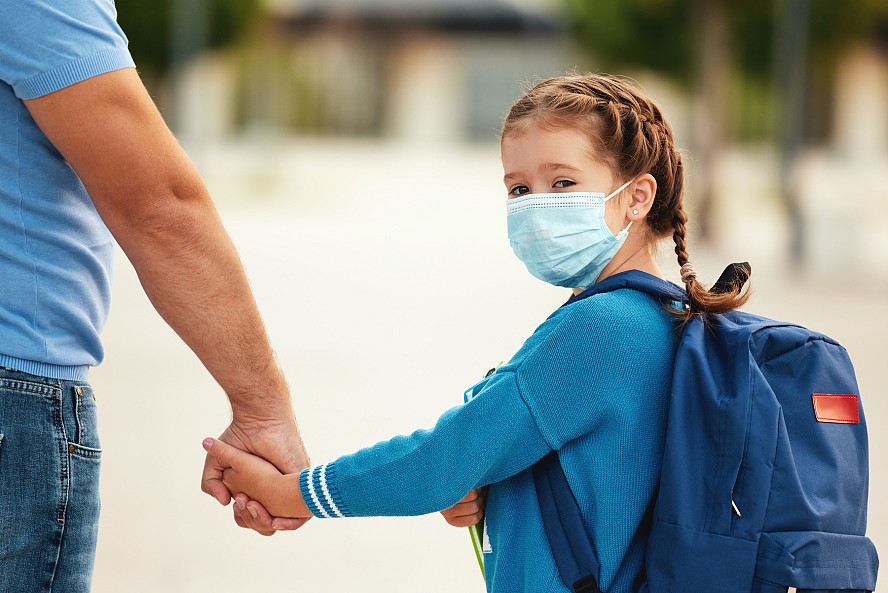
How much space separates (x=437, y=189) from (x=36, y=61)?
2853 centimetres

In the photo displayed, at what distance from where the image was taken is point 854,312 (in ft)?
36.4

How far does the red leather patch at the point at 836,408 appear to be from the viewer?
1.74 meters

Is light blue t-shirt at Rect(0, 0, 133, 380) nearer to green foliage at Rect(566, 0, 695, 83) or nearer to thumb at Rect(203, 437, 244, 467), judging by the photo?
thumb at Rect(203, 437, 244, 467)

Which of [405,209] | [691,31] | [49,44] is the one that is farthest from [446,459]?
[405,209]

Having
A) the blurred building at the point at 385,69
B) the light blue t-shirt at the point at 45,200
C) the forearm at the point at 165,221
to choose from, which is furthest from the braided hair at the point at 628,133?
the blurred building at the point at 385,69

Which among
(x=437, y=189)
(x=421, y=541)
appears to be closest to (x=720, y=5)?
(x=437, y=189)

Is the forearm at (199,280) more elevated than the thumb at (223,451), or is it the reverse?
the forearm at (199,280)

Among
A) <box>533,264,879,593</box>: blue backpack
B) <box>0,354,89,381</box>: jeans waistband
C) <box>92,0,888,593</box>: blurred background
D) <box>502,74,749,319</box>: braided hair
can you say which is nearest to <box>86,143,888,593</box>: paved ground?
<box>92,0,888,593</box>: blurred background

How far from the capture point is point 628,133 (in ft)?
6.57

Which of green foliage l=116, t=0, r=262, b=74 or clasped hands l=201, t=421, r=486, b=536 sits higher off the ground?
green foliage l=116, t=0, r=262, b=74

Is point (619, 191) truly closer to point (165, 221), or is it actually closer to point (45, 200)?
point (165, 221)

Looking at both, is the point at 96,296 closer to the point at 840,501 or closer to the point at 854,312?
the point at 840,501

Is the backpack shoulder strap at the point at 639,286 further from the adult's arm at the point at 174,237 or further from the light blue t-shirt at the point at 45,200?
the light blue t-shirt at the point at 45,200

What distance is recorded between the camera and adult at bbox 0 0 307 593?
1.73 metres
